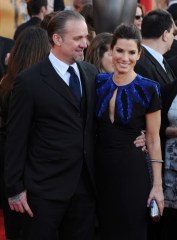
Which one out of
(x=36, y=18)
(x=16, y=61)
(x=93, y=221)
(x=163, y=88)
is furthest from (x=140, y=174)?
(x=36, y=18)

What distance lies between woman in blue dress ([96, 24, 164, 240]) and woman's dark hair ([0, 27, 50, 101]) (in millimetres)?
815

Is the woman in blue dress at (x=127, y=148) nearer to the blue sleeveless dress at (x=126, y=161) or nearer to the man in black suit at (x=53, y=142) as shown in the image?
the blue sleeveless dress at (x=126, y=161)

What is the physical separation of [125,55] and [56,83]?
442mm

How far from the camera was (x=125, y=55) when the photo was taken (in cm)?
365

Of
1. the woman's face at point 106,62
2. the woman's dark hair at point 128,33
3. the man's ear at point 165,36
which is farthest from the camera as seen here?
the man's ear at point 165,36

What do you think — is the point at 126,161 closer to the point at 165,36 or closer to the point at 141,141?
the point at 141,141

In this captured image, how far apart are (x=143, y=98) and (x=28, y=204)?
0.91m

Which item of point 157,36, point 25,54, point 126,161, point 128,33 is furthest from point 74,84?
point 157,36

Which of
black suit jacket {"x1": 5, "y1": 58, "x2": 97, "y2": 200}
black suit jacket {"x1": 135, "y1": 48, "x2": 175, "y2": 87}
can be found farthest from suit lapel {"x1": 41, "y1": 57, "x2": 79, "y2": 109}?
black suit jacket {"x1": 135, "y1": 48, "x2": 175, "y2": 87}

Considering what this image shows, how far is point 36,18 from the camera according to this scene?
22.2 ft

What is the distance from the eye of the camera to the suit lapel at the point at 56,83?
358cm

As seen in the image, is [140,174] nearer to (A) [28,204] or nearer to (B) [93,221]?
(B) [93,221]

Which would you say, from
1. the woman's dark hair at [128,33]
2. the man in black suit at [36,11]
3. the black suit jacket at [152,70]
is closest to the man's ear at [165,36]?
the black suit jacket at [152,70]

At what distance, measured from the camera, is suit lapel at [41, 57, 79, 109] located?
Answer: 3.58 metres
